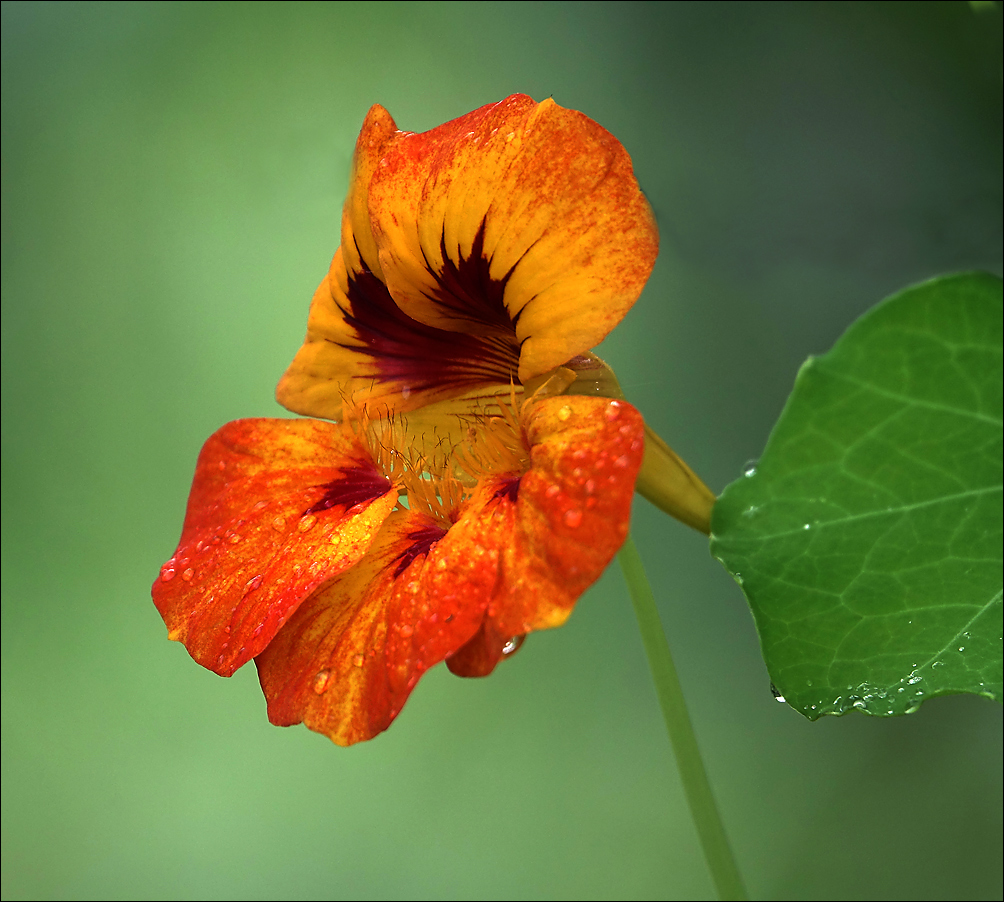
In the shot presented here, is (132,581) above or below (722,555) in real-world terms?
below

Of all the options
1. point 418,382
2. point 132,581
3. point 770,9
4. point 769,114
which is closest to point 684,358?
point 769,114

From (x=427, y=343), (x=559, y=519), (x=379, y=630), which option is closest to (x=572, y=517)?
(x=559, y=519)

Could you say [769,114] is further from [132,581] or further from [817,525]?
[132,581]

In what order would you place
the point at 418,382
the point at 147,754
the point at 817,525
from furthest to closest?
the point at 147,754
the point at 418,382
the point at 817,525

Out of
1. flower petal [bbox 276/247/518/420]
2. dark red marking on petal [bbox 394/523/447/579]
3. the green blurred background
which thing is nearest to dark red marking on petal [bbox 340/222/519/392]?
flower petal [bbox 276/247/518/420]

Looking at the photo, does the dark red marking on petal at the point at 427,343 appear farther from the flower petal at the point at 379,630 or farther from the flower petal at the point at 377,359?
the flower petal at the point at 379,630

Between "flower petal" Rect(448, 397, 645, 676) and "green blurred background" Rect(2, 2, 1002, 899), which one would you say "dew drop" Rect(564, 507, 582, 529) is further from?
"green blurred background" Rect(2, 2, 1002, 899)

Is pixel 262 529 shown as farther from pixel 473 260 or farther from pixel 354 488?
pixel 473 260
